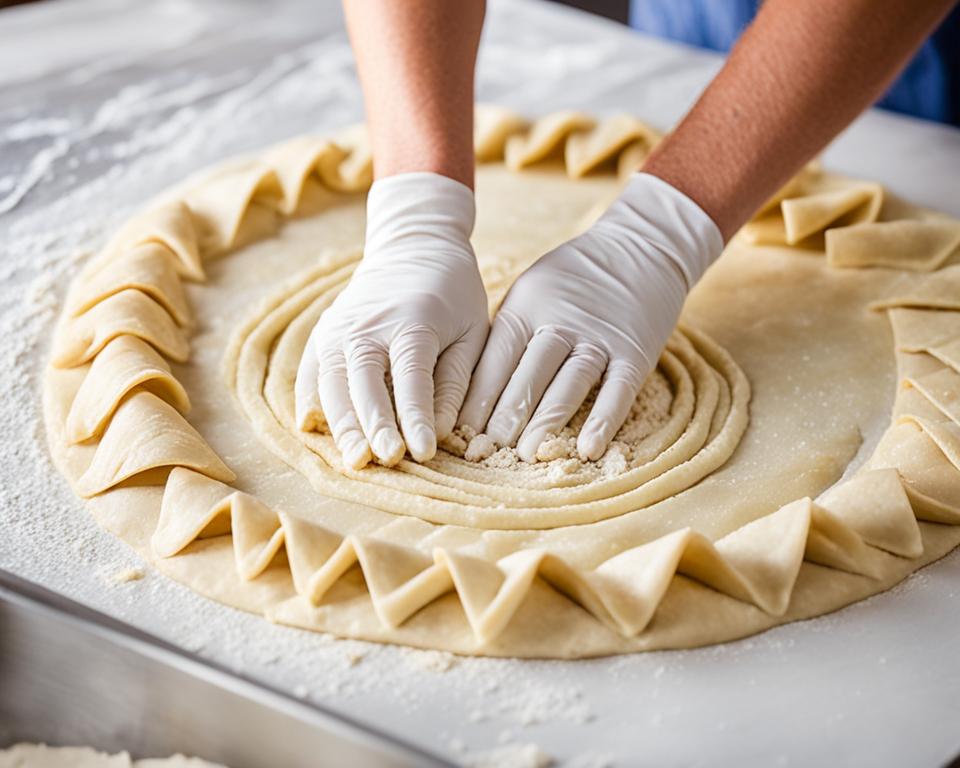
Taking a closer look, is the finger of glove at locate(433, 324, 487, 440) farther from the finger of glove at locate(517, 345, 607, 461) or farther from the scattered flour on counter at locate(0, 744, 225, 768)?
the scattered flour on counter at locate(0, 744, 225, 768)

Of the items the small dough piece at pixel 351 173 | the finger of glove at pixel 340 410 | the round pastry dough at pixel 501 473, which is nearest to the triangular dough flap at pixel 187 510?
the round pastry dough at pixel 501 473

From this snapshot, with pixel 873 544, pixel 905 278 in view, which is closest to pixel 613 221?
pixel 905 278

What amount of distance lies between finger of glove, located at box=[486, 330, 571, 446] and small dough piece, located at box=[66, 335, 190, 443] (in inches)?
24.1

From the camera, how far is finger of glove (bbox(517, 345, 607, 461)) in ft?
6.83

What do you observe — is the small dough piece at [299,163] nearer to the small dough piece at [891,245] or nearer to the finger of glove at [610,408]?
the finger of glove at [610,408]

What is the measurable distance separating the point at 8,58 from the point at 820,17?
2564 millimetres

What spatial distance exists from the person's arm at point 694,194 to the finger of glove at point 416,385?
124 millimetres

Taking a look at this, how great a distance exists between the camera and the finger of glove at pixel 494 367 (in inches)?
84.2

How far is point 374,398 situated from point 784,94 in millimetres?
1124

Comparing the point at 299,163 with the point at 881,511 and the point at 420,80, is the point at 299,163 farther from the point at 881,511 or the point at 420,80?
the point at 881,511

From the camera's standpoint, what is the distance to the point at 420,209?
7.81ft

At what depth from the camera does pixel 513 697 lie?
5.32ft

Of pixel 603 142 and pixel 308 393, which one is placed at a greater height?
pixel 308 393

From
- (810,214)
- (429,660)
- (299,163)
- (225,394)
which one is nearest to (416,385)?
(225,394)
